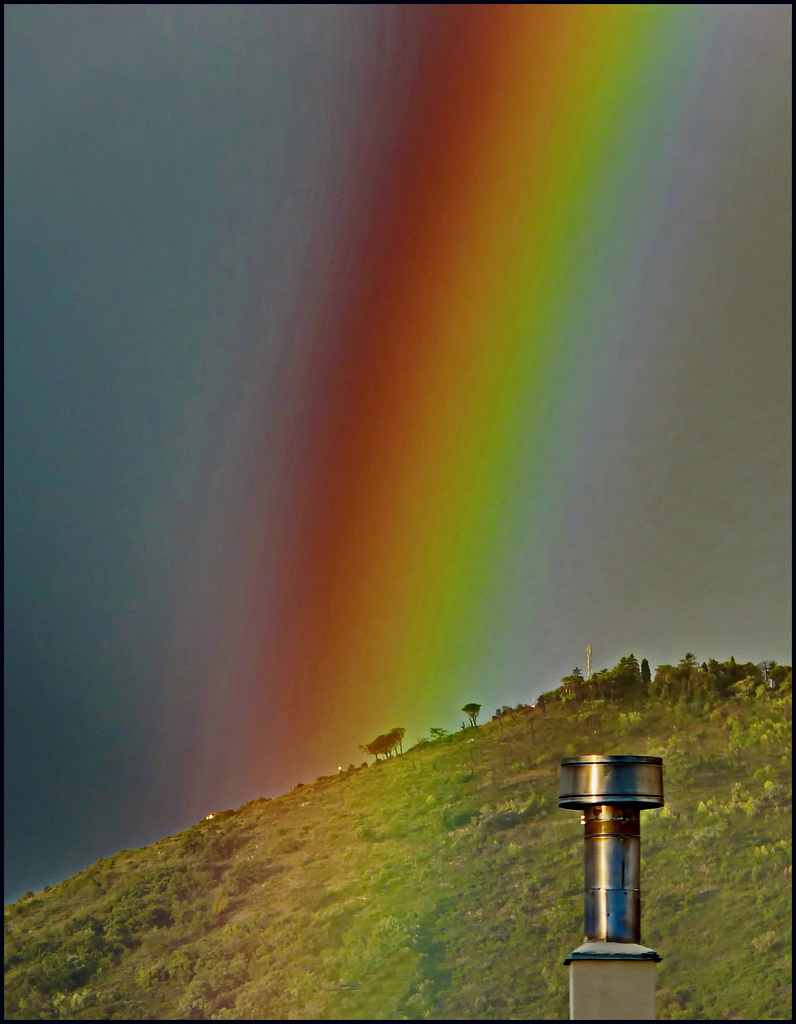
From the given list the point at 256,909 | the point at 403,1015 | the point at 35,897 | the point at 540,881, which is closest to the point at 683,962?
the point at 540,881

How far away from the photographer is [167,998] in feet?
69.6

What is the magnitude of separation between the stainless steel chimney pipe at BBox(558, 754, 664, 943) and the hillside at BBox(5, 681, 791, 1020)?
516 inches

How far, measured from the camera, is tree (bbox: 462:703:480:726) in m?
25.3

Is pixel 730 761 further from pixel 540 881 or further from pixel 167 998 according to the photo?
pixel 167 998

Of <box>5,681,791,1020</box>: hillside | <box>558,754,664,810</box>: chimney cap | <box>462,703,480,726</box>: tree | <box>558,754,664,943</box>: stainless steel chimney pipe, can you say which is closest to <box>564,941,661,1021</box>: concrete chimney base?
<box>558,754,664,943</box>: stainless steel chimney pipe

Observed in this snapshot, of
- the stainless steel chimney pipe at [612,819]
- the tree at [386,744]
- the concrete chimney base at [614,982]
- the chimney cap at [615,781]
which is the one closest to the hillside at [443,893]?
the tree at [386,744]

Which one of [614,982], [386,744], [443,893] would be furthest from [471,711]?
[614,982]

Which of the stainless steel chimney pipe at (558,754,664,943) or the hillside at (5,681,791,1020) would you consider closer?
the stainless steel chimney pipe at (558,754,664,943)

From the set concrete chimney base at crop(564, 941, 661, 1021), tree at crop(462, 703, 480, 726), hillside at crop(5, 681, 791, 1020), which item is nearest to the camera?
concrete chimney base at crop(564, 941, 661, 1021)

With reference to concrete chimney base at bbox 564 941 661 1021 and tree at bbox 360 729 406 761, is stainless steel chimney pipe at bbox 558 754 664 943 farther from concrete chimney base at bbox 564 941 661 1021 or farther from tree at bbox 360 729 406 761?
tree at bbox 360 729 406 761

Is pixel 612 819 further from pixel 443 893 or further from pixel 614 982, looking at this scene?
pixel 443 893

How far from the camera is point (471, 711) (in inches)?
1006

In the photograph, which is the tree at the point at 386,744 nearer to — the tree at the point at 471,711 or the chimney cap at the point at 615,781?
the tree at the point at 471,711

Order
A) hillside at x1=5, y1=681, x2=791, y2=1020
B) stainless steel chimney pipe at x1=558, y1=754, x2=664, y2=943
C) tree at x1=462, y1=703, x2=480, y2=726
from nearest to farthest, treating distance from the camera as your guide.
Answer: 1. stainless steel chimney pipe at x1=558, y1=754, x2=664, y2=943
2. hillside at x1=5, y1=681, x2=791, y2=1020
3. tree at x1=462, y1=703, x2=480, y2=726
